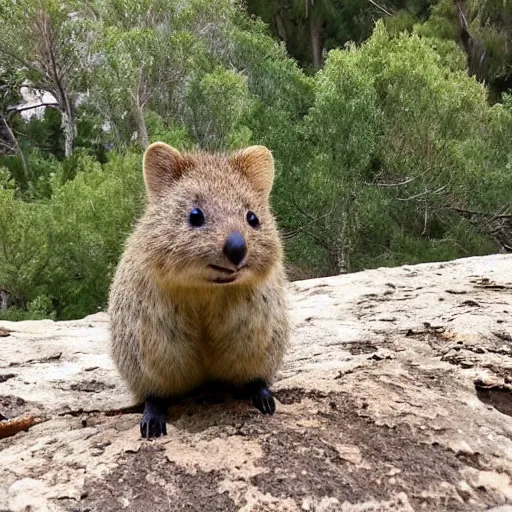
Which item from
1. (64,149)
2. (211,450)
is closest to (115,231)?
(211,450)

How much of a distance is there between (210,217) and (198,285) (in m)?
0.23

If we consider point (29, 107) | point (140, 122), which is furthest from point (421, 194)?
point (29, 107)

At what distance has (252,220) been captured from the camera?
2318 mm

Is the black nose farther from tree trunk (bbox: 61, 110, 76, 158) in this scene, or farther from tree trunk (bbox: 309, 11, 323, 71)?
tree trunk (bbox: 309, 11, 323, 71)

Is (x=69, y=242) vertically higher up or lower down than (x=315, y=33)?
lower down

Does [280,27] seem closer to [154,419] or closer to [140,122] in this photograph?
[140,122]

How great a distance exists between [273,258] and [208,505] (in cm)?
82

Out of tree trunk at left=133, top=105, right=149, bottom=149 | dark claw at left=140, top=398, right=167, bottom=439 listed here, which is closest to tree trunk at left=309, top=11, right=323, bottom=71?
tree trunk at left=133, top=105, right=149, bottom=149

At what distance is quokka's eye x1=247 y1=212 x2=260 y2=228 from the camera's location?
90.9 inches

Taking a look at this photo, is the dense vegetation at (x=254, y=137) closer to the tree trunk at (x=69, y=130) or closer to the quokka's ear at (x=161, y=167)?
the tree trunk at (x=69, y=130)

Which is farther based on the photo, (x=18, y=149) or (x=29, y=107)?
(x=29, y=107)

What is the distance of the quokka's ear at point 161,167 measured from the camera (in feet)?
8.26

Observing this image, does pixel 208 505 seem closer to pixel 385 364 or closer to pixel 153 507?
pixel 153 507

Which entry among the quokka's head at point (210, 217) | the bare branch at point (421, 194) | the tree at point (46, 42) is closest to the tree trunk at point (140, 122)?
the tree at point (46, 42)
